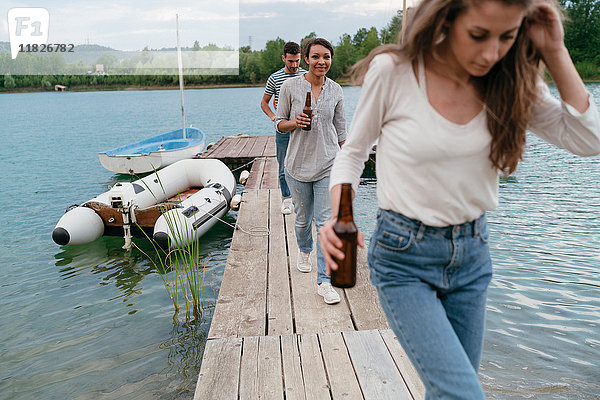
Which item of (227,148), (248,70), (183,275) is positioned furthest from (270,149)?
(248,70)

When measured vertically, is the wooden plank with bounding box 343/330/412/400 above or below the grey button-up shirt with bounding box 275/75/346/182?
below

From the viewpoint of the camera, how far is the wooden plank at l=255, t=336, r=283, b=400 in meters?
2.63

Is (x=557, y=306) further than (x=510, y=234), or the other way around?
(x=510, y=234)

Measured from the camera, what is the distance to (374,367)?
2807 millimetres

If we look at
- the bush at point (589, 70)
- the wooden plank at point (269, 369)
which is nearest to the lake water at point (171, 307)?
the wooden plank at point (269, 369)

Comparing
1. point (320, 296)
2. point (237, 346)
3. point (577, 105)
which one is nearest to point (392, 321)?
point (577, 105)

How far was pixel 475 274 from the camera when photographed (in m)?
1.46

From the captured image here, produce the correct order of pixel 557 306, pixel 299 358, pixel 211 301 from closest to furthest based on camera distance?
1. pixel 299 358
2. pixel 557 306
3. pixel 211 301

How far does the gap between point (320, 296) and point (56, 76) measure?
253 feet

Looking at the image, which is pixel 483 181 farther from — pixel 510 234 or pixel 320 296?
pixel 510 234

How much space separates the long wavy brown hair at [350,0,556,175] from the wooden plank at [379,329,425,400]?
1.36m

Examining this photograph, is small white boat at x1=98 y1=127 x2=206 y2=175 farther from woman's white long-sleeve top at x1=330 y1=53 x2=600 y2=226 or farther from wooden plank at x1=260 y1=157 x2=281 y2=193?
woman's white long-sleeve top at x1=330 y1=53 x2=600 y2=226

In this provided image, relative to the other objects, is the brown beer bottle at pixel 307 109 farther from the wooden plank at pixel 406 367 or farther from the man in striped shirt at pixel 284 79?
the man in striped shirt at pixel 284 79

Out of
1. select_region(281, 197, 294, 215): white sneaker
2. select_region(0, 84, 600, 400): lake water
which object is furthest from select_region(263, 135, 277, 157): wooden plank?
select_region(281, 197, 294, 215): white sneaker
